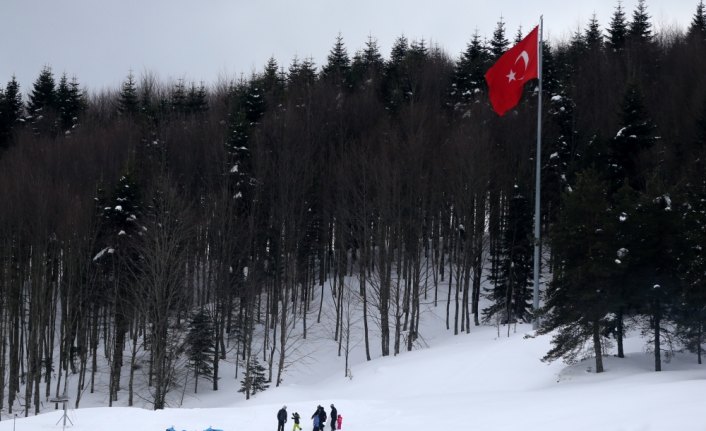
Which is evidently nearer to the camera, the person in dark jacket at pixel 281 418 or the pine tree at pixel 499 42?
the person in dark jacket at pixel 281 418

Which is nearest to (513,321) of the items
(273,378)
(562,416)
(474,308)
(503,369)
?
(474,308)

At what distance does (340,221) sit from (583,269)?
22.5m

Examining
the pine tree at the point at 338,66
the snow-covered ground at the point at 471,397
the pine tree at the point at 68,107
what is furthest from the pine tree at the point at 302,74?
the snow-covered ground at the point at 471,397

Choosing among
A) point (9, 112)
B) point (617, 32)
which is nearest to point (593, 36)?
point (617, 32)

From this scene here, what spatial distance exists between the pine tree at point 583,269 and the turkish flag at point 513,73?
22.3ft

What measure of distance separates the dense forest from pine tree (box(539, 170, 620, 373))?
93mm

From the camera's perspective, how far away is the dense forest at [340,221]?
A: 26891mm

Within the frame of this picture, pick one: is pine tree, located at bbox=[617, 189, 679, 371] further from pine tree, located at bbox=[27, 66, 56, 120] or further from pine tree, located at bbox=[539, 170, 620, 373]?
pine tree, located at bbox=[27, 66, 56, 120]

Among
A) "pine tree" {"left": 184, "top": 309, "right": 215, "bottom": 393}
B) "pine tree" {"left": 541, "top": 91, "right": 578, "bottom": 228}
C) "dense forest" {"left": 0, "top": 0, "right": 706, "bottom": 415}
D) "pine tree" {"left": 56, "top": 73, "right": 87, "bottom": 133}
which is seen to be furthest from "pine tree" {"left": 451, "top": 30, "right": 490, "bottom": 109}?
"pine tree" {"left": 56, "top": 73, "right": 87, "bottom": 133}

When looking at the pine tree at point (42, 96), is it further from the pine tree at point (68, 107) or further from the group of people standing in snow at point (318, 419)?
the group of people standing in snow at point (318, 419)

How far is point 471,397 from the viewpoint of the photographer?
2583cm

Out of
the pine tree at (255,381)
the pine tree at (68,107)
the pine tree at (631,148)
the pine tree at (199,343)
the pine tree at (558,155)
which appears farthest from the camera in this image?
the pine tree at (68,107)

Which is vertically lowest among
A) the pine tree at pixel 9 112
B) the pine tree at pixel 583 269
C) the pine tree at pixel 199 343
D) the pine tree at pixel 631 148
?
the pine tree at pixel 199 343

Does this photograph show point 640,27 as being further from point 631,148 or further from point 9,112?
point 9,112
